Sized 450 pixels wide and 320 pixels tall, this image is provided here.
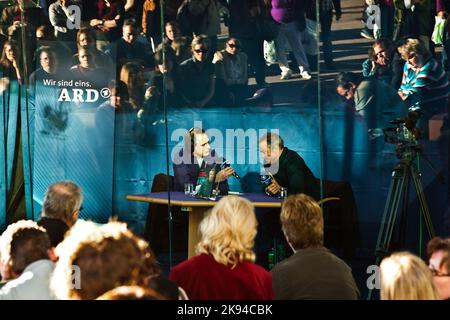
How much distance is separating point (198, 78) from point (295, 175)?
1.17 meters

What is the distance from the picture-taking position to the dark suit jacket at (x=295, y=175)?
768 centimetres

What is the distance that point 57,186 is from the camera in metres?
5.11

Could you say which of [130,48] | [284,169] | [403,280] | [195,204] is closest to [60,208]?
[403,280]

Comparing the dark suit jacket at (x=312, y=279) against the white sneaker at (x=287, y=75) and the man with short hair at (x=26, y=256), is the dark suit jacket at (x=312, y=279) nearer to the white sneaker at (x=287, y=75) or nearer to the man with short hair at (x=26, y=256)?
the man with short hair at (x=26, y=256)

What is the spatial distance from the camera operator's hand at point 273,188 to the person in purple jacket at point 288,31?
2.90ft

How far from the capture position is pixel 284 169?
25.4 feet

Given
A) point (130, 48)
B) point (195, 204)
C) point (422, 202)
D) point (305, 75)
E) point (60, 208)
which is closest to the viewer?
point (60, 208)

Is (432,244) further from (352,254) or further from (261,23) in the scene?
(261,23)

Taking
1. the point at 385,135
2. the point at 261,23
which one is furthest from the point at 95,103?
the point at 385,135

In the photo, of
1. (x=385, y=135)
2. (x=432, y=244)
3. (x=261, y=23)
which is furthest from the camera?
(x=261, y=23)

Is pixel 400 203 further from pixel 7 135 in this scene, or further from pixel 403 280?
pixel 403 280

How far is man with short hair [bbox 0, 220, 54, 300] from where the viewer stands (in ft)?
13.1

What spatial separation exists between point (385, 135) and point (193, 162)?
1669 millimetres

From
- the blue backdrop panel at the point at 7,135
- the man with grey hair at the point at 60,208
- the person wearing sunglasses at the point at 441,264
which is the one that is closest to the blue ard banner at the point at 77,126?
the blue backdrop panel at the point at 7,135
